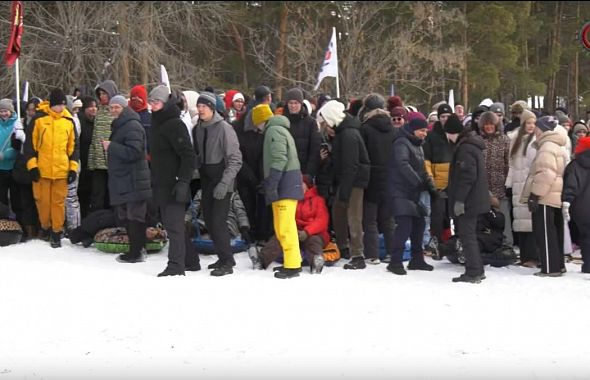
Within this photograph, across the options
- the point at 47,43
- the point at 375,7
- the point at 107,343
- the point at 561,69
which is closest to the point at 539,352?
the point at 107,343

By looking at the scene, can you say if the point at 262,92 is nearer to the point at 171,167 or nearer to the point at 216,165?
the point at 216,165

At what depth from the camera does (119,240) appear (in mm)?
9156

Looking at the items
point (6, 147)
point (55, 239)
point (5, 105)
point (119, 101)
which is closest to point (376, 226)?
point (119, 101)

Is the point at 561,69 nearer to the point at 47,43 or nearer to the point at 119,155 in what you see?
the point at 47,43

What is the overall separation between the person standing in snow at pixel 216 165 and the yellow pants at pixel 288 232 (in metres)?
0.60

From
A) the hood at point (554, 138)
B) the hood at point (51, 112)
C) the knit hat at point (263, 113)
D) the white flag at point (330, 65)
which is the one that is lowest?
the hood at point (554, 138)

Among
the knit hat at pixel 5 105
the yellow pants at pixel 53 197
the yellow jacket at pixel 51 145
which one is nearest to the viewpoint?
the yellow jacket at pixel 51 145

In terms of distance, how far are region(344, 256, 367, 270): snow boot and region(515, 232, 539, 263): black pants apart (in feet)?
6.32

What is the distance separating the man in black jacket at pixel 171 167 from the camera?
776cm

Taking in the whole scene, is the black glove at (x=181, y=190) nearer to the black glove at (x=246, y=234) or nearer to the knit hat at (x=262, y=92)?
the black glove at (x=246, y=234)

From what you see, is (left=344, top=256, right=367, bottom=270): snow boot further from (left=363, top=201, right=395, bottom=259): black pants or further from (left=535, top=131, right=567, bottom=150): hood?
(left=535, top=131, right=567, bottom=150): hood

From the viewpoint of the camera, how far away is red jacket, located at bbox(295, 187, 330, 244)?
8602 millimetres

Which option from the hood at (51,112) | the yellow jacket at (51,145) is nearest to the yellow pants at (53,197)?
the yellow jacket at (51,145)

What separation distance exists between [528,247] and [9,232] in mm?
6496
